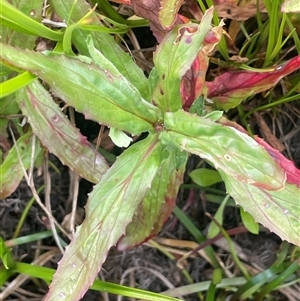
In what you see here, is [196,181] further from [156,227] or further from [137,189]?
[137,189]

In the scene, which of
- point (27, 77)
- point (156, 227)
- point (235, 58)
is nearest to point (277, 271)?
point (156, 227)

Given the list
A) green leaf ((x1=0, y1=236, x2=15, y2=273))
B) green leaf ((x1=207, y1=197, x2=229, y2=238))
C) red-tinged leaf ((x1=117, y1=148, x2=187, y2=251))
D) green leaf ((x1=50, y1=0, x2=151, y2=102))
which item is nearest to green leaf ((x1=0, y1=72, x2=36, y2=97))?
green leaf ((x1=50, y1=0, x2=151, y2=102))

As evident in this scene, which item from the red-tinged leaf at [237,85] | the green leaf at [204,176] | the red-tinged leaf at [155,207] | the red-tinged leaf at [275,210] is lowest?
the green leaf at [204,176]

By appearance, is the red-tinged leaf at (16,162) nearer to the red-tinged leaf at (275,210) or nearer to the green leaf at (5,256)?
the green leaf at (5,256)

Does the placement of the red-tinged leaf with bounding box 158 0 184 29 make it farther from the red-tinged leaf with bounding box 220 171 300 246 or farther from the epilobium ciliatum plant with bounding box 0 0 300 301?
the red-tinged leaf with bounding box 220 171 300 246

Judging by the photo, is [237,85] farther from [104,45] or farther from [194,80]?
[104,45]

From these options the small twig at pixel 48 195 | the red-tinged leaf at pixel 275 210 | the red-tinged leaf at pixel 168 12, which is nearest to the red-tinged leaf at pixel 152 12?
the red-tinged leaf at pixel 168 12
